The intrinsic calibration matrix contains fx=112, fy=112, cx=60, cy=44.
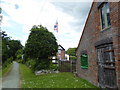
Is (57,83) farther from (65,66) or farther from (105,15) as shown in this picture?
(65,66)

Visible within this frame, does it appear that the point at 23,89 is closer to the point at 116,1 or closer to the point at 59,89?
the point at 59,89

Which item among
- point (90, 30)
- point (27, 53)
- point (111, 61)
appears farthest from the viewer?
point (27, 53)

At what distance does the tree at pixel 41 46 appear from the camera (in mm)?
16734

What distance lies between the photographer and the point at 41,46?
1661cm

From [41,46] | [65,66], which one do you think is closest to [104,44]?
[65,66]

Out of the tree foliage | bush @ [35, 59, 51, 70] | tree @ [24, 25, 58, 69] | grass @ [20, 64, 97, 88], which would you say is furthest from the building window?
the tree foliage

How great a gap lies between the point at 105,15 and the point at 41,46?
442 inches

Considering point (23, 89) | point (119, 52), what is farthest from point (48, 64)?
point (119, 52)

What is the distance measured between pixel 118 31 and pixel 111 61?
1.67 meters

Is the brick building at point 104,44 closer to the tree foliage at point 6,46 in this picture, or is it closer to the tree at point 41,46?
the tree at point 41,46

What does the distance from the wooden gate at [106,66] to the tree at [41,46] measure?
410 inches

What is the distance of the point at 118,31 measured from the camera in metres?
5.59

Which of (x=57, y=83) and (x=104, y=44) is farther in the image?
(x=57, y=83)

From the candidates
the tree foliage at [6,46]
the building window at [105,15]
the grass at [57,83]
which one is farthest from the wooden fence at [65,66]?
the building window at [105,15]
